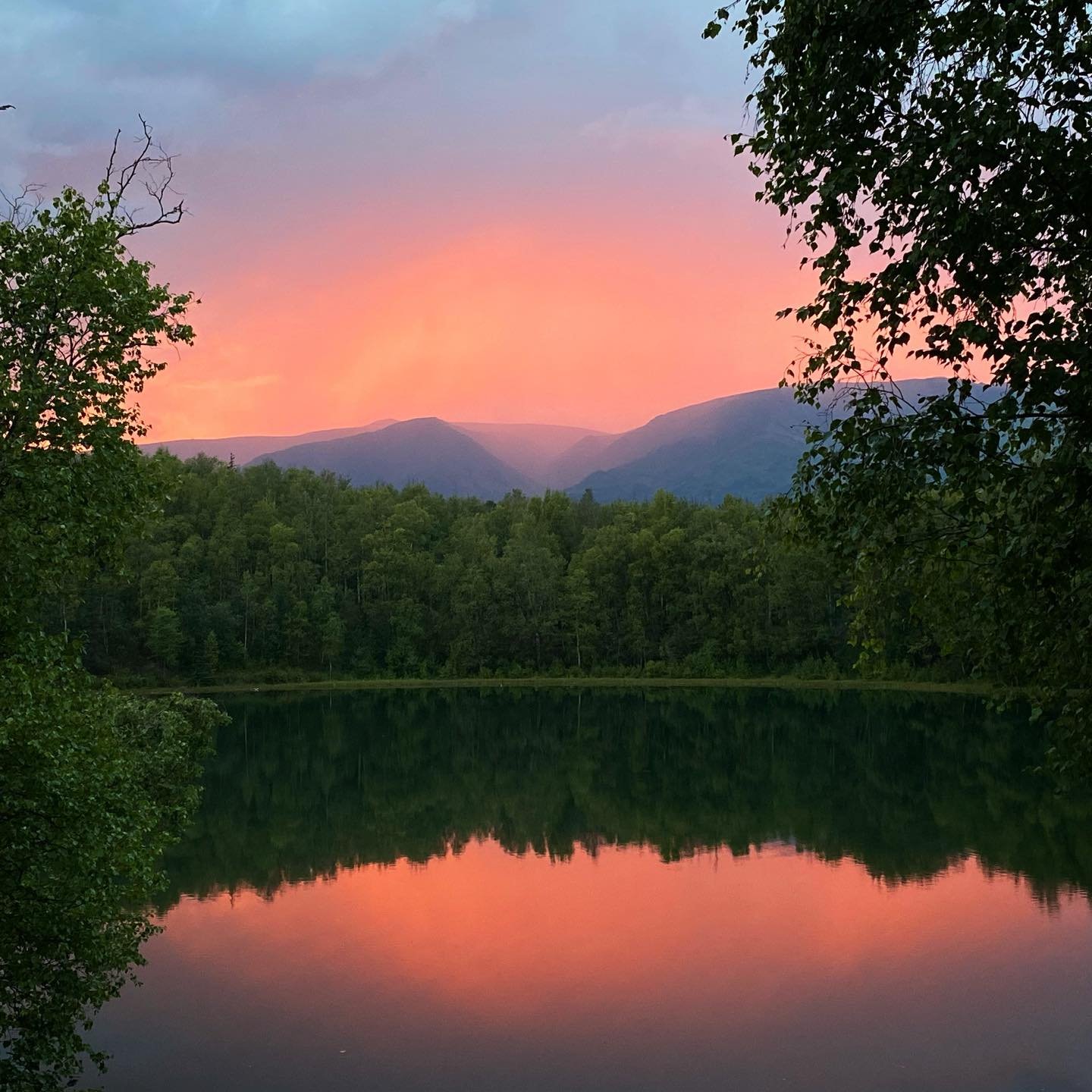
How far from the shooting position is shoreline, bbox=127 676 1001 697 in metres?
80.8

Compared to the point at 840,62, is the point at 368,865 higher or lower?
lower

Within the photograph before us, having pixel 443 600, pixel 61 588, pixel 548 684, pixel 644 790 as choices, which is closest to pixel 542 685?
pixel 548 684

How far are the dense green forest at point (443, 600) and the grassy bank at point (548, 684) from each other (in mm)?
1958

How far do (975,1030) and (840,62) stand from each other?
15.6 metres

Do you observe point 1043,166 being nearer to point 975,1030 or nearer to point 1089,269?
point 1089,269

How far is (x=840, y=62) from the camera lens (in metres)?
8.39

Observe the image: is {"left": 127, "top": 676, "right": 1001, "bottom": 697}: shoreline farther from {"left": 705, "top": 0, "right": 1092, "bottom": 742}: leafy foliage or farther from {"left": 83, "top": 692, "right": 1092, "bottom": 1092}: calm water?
{"left": 705, "top": 0, "right": 1092, "bottom": 742}: leafy foliage

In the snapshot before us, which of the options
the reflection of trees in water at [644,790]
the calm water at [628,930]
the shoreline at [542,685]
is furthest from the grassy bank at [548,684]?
the calm water at [628,930]

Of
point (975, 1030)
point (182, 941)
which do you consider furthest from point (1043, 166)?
point (182, 941)

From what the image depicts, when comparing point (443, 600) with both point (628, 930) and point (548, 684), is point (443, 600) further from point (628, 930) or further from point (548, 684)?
point (628, 930)

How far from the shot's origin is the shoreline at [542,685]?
80.8 m

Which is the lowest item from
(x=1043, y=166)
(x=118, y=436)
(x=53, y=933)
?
(x=53, y=933)

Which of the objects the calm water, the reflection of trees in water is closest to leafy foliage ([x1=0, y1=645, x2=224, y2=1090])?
the calm water

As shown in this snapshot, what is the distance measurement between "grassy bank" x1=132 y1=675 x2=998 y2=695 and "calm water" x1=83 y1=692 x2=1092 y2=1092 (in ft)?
103
